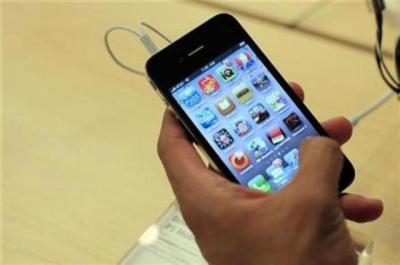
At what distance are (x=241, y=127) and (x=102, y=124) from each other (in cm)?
25

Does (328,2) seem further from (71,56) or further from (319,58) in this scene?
(71,56)

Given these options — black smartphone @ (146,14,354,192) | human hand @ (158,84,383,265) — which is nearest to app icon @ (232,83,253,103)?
black smartphone @ (146,14,354,192)

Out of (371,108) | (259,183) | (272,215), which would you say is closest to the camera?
(272,215)

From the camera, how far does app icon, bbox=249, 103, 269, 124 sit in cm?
67

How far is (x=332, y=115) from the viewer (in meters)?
0.83

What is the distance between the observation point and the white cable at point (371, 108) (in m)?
0.80

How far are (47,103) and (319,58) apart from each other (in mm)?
350

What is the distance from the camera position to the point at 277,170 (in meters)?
0.65

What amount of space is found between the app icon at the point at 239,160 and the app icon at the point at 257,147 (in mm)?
11

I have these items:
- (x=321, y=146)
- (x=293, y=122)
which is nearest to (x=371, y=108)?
(x=293, y=122)

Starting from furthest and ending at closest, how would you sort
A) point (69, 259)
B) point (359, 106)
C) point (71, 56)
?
point (71, 56) < point (359, 106) < point (69, 259)

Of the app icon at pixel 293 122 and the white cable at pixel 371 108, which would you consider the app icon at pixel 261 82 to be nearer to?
the app icon at pixel 293 122

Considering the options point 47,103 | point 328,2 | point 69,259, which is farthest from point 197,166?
point 328,2

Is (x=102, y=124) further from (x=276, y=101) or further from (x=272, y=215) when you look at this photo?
(x=272, y=215)
